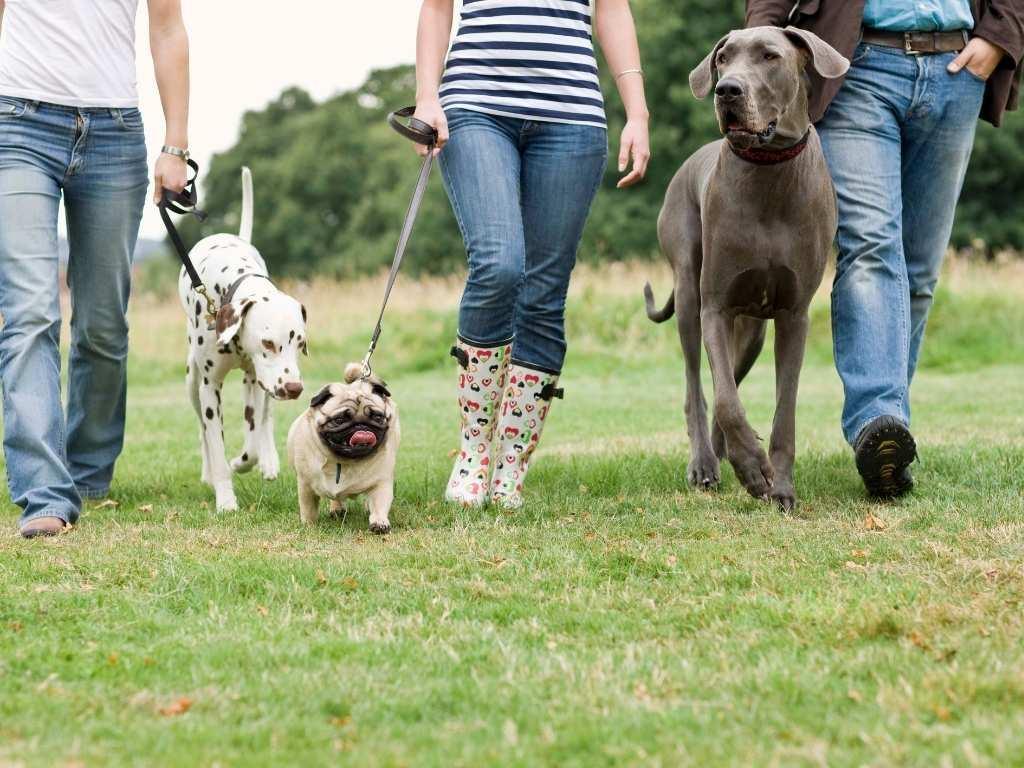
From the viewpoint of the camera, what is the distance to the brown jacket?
195 inches

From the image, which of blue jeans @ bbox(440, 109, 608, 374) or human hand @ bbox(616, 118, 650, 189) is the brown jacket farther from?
blue jeans @ bbox(440, 109, 608, 374)

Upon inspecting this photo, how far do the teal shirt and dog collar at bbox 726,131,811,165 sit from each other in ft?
2.27

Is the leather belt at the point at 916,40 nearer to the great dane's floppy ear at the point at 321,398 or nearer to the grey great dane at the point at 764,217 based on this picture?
the grey great dane at the point at 764,217

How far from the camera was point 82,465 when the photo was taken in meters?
5.80

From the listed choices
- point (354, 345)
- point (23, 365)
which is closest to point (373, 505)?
point (23, 365)

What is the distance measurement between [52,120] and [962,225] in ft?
97.5

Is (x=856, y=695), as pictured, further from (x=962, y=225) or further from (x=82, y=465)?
(x=962, y=225)

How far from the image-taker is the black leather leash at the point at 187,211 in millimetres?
5305

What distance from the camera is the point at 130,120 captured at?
5.14 meters

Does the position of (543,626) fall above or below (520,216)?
below

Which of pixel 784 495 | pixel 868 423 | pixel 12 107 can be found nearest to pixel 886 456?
pixel 868 423

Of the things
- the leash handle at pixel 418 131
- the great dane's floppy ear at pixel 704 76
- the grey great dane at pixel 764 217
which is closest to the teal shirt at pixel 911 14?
the grey great dane at pixel 764 217

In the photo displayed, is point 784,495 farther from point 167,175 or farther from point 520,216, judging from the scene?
point 167,175

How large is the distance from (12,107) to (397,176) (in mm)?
43783
